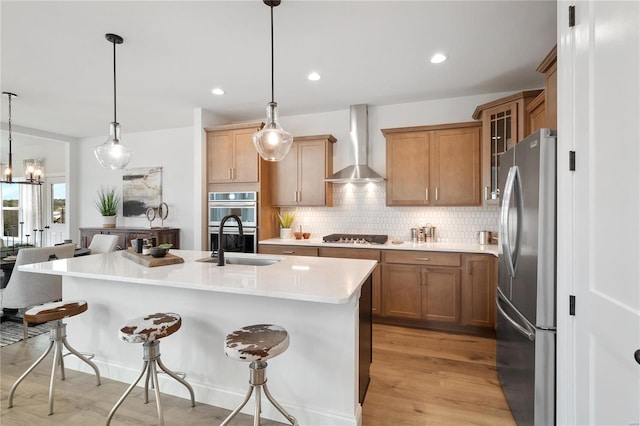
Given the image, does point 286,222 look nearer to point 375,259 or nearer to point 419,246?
point 375,259

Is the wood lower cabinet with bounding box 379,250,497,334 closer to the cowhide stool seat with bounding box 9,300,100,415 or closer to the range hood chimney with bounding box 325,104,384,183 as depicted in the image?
the range hood chimney with bounding box 325,104,384,183

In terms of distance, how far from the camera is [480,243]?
3752mm

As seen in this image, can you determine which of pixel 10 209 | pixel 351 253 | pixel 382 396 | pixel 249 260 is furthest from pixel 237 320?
pixel 10 209

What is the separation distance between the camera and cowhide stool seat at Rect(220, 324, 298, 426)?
1.52 m

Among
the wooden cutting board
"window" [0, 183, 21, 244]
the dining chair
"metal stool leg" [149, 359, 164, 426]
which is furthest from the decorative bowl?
"window" [0, 183, 21, 244]

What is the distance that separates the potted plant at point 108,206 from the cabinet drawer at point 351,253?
13.8 feet

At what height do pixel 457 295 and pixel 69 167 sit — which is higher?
pixel 69 167

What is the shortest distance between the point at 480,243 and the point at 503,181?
1730mm

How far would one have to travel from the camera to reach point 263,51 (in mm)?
2795

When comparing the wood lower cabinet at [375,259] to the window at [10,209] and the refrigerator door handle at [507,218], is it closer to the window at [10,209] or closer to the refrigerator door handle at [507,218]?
the refrigerator door handle at [507,218]

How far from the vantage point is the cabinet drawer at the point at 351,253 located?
3637 mm
